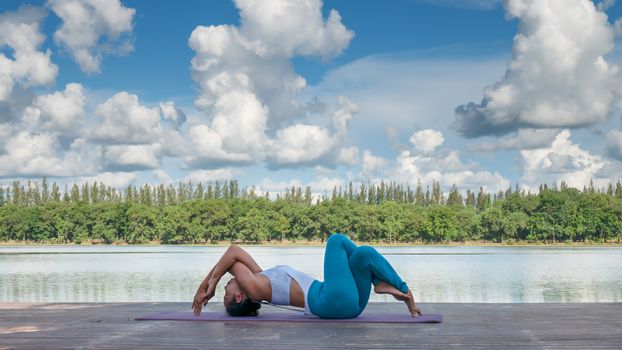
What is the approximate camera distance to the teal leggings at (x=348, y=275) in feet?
23.5

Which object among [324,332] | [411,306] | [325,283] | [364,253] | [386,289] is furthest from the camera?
[411,306]

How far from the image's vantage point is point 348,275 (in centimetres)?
726

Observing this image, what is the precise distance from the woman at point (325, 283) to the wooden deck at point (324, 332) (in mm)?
295

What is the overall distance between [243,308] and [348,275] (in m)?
1.44

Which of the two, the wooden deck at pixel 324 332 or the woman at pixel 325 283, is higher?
the woman at pixel 325 283

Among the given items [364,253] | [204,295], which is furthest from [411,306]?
[204,295]

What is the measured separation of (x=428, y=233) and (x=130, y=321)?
83449 millimetres

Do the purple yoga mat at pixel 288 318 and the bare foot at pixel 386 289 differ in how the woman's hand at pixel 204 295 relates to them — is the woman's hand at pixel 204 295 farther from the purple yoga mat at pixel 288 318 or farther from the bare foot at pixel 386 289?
the bare foot at pixel 386 289

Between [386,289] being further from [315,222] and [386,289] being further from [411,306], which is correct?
[315,222]

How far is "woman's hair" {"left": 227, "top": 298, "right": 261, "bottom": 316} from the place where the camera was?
7.93 metres

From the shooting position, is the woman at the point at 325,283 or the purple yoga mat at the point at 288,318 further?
the purple yoga mat at the point at 288,318

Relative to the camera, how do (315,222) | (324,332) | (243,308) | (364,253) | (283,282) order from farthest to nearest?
(315,222), (243,308), (283,282), (364,253), (324,332)

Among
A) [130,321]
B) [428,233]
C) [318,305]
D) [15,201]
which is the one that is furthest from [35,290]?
[15,201]

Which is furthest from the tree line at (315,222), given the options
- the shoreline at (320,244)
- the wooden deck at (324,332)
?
the wooden deck at (324,332)
